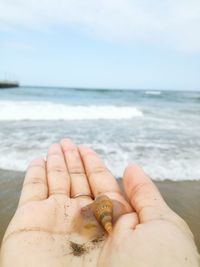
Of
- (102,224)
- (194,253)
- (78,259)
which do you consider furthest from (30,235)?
(194,253)

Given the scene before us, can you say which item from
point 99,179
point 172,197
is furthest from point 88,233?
point 172,197

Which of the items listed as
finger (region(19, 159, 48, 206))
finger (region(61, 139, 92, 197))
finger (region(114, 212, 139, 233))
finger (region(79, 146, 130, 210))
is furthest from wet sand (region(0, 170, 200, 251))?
finger (region(114, 212, 139, 233))

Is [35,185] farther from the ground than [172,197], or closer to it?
farther from the ground

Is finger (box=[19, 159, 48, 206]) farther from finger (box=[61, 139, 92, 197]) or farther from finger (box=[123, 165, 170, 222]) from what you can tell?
finger (box=[123, 165, 170, 222])

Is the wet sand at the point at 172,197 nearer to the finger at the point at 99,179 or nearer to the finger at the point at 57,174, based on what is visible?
the finger at the point at 57,174

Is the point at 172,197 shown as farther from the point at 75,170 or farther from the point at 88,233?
the point at 88,233

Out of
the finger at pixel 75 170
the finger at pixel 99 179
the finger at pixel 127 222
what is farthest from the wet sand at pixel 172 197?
the finger at pixel 127 222
